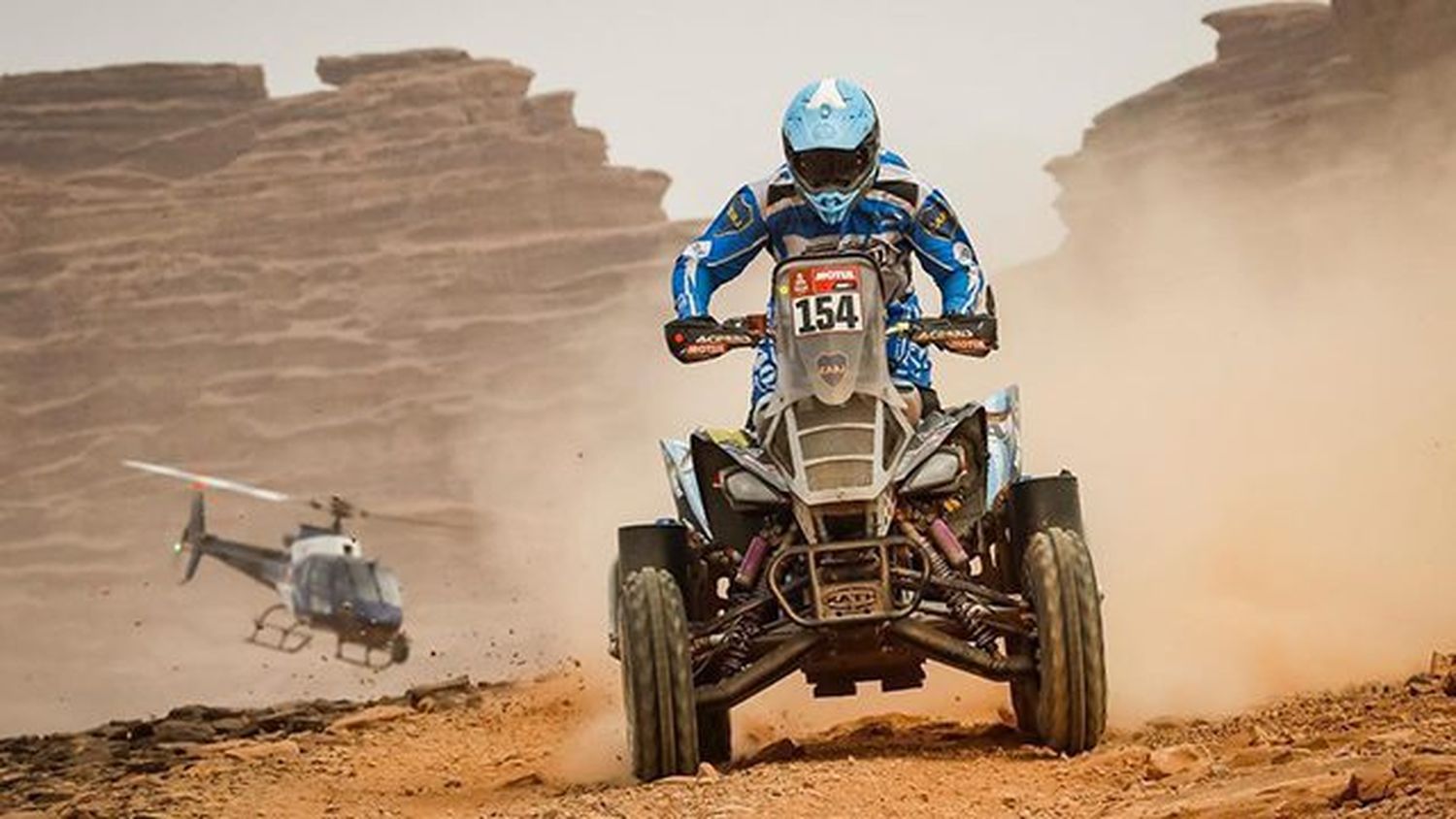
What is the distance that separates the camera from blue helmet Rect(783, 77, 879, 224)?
1078 centimetres

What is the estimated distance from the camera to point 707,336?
34.7 ft

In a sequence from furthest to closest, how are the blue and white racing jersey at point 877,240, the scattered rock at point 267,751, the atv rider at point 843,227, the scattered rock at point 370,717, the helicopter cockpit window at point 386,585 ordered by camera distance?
the helicopter cockpit window at point 386,585 → the scattered rock at point 370,717 → the scattered rock at point 267,751 → the blue and white racing jersey at point 877,240 → the atv rider at point 843,227

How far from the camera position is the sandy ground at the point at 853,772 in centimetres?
793

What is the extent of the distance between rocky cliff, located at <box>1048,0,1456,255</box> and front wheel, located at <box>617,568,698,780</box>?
201 feet

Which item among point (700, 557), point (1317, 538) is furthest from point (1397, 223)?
point (700, 557)

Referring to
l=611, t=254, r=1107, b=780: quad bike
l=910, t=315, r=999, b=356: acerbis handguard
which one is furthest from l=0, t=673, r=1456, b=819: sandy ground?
l=910, t=315, r=999, b=356: acerbis handguard

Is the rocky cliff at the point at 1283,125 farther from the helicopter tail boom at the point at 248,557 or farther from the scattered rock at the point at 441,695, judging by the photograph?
the scattered rock at the point at 441,695

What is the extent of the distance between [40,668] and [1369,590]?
68.1 meters

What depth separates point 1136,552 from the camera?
17688 mm

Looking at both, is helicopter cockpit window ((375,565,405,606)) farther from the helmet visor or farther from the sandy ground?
the helmet visor

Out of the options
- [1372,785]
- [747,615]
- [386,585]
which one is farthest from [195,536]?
[1372,785]

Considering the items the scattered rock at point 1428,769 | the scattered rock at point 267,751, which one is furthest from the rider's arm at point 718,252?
the scattered rock at point 267,751

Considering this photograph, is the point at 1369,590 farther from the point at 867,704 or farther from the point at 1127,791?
the point at 1127,791

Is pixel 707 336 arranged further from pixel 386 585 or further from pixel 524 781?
pixel 386 585
